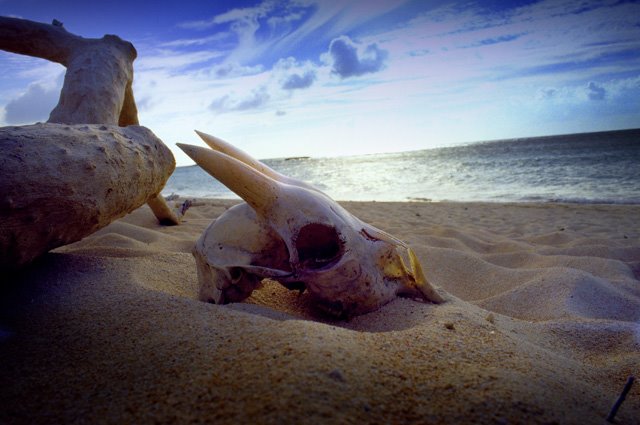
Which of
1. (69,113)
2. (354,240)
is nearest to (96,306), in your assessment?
(354,240)

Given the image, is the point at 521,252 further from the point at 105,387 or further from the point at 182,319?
the point at 105,387

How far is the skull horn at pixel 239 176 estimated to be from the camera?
5.51ft

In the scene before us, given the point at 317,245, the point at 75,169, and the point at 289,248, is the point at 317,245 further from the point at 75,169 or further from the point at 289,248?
the point at 75,169

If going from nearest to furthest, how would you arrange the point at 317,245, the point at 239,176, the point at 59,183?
the point at 59,183, the point at 239,176, the point at 317,245

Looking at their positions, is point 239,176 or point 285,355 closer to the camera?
point 285,355

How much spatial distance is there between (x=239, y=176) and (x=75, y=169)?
714mm

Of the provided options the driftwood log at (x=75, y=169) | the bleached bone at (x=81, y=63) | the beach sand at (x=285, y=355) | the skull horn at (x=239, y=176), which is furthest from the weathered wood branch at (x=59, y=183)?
the bleached bone at (x=81, y=63)

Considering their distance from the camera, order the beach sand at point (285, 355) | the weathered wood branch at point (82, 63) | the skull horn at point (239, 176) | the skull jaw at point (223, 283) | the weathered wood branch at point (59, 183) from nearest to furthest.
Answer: the beach sand at point (285, 355)
the weathered wood branch at point (59, 183)
the skull horn at point (239, 176)
the skull jaw at point (223, 283)
the weathered wood branch at point (82, 63)

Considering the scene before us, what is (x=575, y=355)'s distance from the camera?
68.4 inches

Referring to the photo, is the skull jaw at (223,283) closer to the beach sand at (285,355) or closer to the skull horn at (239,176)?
the beach sand at (285,355)

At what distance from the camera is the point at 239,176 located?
68.1 inches

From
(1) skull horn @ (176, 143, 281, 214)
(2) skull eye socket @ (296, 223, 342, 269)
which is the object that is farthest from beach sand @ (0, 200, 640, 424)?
(1) skull horn @ (176, 143, 281, 214)

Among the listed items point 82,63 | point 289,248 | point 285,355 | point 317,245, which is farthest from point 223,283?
point 82,63

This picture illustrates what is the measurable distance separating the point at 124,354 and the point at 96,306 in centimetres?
48
